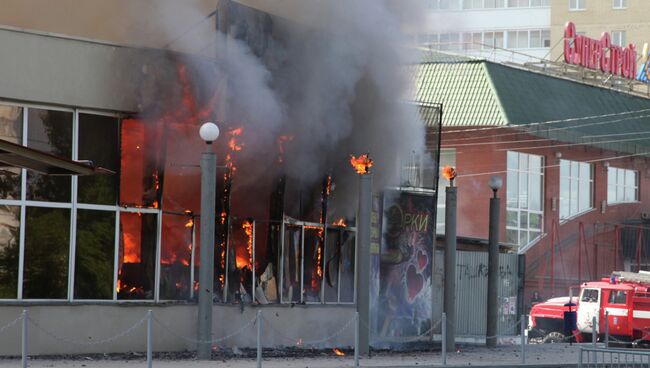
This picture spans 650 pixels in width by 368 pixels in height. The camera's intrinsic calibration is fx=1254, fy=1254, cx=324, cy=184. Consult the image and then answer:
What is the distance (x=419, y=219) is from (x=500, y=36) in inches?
1880

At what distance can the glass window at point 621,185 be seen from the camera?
5112 cm

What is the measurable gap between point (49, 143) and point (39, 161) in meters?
4.05

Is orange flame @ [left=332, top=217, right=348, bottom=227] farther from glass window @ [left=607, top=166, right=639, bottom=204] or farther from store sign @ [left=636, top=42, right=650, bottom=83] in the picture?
store sign @ [left=636, top=42, right=650, bottom=83]

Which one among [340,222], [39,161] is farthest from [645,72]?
[39,161]

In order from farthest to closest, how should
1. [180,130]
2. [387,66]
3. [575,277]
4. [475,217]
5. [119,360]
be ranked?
[575,277] → [475,217] → [387,66] → [180,130] → [119,360]

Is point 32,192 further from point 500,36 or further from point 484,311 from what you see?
point 500,36

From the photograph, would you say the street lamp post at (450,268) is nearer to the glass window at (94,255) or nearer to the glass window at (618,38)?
the glass window at (94,255)

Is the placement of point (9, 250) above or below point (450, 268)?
above

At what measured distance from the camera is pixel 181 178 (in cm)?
2136

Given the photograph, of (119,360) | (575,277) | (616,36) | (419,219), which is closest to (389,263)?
(419,219)

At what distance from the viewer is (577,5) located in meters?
68.8

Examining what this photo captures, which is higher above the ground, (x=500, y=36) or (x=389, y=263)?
(x=500, y=36)

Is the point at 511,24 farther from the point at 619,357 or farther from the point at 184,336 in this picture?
the point at 619,357

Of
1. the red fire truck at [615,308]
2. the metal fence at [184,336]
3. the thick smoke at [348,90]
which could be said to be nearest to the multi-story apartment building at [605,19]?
the red fire truck at [615,308]
